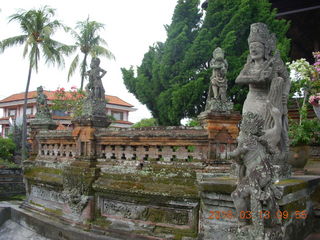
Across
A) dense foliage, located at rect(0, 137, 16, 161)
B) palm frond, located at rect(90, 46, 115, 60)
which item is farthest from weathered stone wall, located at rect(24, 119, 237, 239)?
palm frond, located at rect(90, 46, 115, 60)

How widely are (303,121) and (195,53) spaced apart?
6594 mm

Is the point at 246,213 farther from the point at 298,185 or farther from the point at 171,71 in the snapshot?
the point at 171,71

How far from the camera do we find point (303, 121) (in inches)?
296

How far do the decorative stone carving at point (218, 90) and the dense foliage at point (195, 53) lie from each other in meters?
6.13

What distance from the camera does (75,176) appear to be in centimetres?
723

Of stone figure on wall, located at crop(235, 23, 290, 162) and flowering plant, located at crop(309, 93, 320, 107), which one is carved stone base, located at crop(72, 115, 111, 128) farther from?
flowering plant, located at crop(309, 93, 320, 107)

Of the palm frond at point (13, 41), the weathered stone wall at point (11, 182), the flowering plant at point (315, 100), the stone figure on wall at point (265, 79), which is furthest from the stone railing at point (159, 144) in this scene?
the palm frond at point (13, 41)

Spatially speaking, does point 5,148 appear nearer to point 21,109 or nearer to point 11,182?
point 11,182

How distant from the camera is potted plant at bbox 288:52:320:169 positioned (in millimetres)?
6785

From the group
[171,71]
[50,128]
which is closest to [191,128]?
[50,128]

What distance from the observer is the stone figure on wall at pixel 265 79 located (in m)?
4.75

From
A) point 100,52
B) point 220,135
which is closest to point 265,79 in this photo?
point 220,135

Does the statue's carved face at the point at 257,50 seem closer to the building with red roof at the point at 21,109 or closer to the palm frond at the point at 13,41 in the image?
the palm frond at the point at 13,41

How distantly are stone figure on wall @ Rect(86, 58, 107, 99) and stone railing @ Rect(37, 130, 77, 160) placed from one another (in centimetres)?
141
